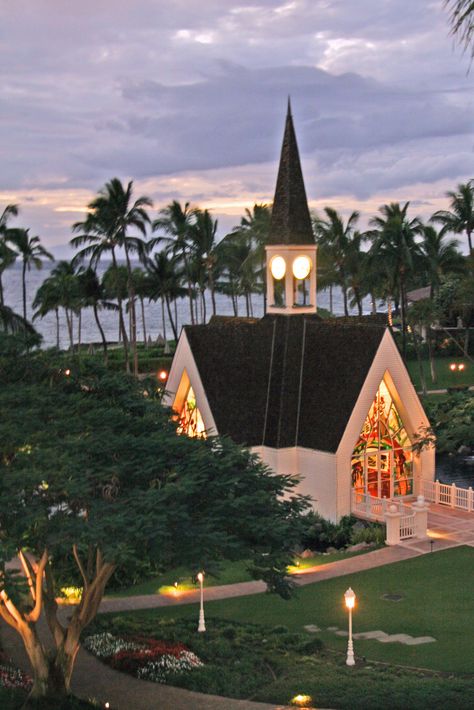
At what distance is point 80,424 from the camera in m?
18.7

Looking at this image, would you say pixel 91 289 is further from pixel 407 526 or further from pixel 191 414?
pixel 407 526

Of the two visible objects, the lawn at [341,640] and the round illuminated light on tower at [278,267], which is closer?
the lawn at [341,640]

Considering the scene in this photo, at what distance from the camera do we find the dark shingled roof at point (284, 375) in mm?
35094

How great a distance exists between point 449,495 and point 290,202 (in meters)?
13.7

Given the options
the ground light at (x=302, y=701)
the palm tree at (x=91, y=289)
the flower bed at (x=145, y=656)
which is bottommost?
the flower bed at (x=145, y=656)

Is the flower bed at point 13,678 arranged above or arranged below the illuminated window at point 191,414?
below

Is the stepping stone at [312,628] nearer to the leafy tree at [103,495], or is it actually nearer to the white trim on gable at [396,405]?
the leafy tree at [103,495]

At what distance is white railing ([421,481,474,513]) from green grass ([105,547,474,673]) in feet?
18.8

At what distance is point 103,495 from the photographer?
58.7ft

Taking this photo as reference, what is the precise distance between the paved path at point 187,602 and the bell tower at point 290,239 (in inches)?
400

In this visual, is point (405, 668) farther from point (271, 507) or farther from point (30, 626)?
point (30, 626)

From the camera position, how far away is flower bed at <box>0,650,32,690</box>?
771 inches

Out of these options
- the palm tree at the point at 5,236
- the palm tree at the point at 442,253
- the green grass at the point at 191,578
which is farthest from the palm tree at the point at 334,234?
the green grass at the point at 191,578

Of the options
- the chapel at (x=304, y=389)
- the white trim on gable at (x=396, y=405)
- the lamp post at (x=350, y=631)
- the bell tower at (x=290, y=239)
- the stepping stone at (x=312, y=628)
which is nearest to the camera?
the lamp post at (x=350, y=631)
